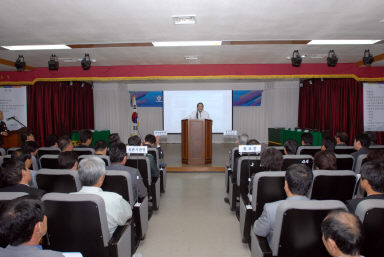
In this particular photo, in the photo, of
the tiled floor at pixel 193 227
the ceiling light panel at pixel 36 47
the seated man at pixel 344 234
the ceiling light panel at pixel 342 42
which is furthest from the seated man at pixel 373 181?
the ceiling light panel at pixel 36 47

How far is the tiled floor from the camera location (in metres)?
2.62

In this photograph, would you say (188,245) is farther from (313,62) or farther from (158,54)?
(313,62)

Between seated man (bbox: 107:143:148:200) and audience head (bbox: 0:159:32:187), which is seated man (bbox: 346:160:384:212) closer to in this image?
seated man (bbox: 107:143:148:200)

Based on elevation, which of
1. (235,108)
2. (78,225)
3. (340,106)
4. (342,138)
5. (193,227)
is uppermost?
(235,108)

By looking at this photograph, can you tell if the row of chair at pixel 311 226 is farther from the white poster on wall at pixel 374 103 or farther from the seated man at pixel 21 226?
the white poster on wall at pixel 374 103

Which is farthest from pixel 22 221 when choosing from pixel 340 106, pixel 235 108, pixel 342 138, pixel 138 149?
pixel 235 108

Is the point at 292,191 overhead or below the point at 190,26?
below

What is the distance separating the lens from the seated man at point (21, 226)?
3.65ft

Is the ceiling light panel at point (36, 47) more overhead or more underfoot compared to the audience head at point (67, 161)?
more overhead

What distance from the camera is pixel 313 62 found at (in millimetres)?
6254

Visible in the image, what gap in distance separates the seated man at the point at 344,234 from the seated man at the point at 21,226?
117cm

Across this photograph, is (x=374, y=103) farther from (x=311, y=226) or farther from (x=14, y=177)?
(x=14, y=177)

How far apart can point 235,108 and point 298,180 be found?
9.29 metres

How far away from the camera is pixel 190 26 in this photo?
11.8ft
